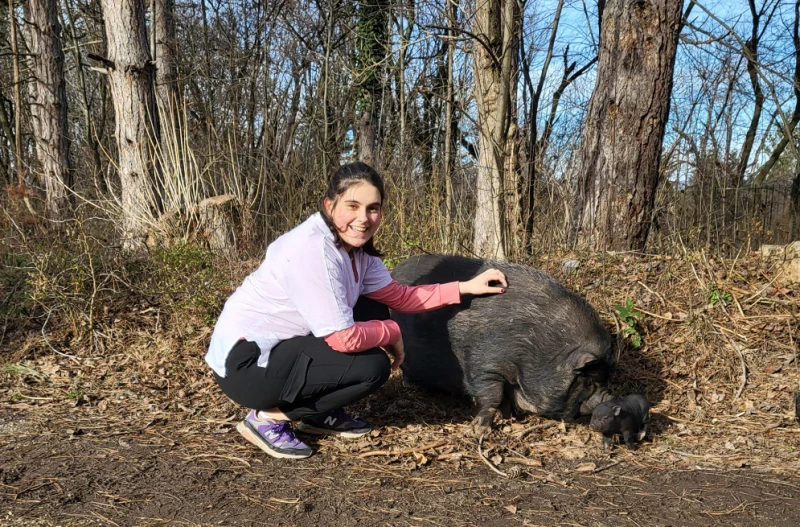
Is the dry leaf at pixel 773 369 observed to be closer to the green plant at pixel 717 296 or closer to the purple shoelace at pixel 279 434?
the green plant at pixel 717 296

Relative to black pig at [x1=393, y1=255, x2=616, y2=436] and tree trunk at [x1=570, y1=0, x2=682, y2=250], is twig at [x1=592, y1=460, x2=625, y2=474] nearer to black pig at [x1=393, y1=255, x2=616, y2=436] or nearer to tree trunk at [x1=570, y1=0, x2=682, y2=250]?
black pig at [x1=393, y1=255, x2=616, y2=436]

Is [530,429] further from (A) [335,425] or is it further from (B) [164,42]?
(B) [164,42]

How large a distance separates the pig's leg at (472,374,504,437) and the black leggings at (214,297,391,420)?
779mm

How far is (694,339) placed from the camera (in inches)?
191

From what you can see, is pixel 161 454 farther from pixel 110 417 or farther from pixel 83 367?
pixel 83 367

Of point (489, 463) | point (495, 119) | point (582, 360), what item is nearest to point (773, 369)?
point (582, 360)

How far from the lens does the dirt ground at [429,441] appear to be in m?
2.95

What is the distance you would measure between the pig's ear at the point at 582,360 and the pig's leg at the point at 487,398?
1.51 ft

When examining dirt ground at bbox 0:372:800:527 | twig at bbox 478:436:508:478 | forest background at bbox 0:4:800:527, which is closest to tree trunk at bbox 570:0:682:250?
forest background at bbox 0:4:800:527

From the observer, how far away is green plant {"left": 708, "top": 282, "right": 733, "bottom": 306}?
16.5ft

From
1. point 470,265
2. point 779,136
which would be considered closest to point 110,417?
point 470,265

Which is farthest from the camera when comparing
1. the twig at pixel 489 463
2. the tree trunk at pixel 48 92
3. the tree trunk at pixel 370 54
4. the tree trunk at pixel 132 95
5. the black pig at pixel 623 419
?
the tree trunk at pixel 370 54

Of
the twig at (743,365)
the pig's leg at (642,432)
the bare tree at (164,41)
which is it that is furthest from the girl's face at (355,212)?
the bare tree at (164,41)

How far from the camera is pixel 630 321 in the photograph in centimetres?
498
